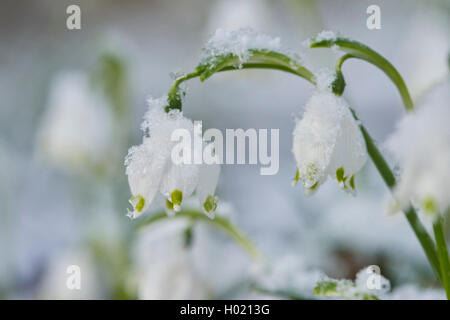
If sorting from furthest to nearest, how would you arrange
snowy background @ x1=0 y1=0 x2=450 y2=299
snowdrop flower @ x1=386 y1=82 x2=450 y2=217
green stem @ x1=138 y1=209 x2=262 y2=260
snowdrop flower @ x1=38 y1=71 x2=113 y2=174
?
snowdrop flower @ x1=38 y1=71 x2=113 y2=174 → snowy background @ x1=0 y1=0 x2=450 y2=299 → green stem @ x1=138 y1=209 x2=262 y2=260 → snowdrop flower @ x1=386 y1=82 x2=450 y2=217

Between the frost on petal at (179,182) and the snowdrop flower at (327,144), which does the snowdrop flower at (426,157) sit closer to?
the snowdrop flower at (327,144)

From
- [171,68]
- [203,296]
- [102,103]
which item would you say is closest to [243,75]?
[102,103]

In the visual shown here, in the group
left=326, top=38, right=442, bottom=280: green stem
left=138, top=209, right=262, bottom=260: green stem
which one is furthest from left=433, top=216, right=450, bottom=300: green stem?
left=138, top=209, right=262, bottom=260: green stem

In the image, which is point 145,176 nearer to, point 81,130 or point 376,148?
point 376,148

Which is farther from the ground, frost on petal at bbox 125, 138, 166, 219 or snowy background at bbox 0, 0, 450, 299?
snowy background at bbox 0, 0, 450, 299

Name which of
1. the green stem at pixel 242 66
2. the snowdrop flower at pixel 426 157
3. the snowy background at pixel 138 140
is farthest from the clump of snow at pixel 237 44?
the snowy background at pixel 138 140

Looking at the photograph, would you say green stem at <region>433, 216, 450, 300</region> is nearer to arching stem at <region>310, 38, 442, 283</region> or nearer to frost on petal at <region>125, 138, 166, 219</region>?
arching stem at <region>310, 38, 442, 283</region>

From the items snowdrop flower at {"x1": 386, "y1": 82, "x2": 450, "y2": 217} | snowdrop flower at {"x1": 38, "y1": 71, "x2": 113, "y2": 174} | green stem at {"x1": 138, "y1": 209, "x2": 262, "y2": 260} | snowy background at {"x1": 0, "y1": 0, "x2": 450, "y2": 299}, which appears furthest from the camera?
snowdrop flower at {"x1": 38, "y1": 71, "x2": 113, "y2": 174}
